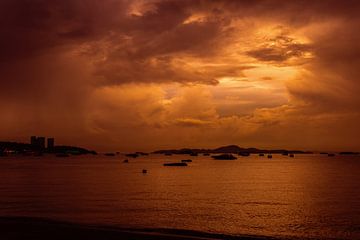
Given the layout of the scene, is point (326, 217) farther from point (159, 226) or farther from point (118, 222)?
point (118, 222)

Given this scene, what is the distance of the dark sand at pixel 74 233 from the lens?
2960 cm

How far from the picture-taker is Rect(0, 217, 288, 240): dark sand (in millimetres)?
29603

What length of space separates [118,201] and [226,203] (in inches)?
578

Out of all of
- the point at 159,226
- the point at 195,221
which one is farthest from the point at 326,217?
the point at 159,226

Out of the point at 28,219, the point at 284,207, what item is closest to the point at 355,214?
the point at 284,207

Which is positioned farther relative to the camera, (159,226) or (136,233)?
(159,226)

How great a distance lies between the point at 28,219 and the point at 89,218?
241 inches

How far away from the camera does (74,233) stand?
30.6 metres

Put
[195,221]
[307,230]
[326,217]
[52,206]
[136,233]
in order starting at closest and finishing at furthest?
[136,233]
[307,230]
[195,221]
[326,217]
[52,206]

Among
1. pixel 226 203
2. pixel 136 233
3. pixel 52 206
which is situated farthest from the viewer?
pixel 226 203

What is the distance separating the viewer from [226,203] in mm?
54500

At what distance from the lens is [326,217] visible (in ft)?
142

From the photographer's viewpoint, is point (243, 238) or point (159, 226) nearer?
point (243, 238)

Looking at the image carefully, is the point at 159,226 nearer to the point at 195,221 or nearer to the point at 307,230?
the point at 195,221
